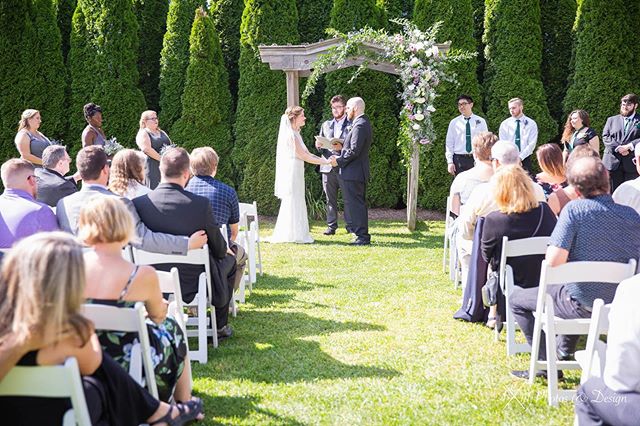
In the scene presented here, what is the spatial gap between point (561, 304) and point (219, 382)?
7.39 ft

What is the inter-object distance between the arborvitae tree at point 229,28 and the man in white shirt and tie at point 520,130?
18.4ft

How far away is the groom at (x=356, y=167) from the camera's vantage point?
10062 mm

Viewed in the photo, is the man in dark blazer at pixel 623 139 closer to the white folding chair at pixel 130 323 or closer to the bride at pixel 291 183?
the bride at pixel 291 183

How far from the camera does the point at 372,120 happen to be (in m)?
13.2

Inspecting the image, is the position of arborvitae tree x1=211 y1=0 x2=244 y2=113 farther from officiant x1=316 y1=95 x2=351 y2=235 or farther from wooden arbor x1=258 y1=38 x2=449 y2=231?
officiant x1=316 y1=95 x2=351 y2=235

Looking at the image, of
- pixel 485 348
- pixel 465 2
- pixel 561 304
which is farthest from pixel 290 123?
pixel 561 304

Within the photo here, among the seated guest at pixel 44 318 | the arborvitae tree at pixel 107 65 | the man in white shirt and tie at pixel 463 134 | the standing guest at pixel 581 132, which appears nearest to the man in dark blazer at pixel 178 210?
the seated guest at pixel 44 318

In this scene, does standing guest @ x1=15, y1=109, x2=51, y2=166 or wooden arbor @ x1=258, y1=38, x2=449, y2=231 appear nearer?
standing guest @ x1=15, y1=109, x2=51, y2=166

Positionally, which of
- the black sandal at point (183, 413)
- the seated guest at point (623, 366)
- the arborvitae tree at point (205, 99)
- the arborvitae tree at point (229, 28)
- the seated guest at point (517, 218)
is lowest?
the black sandal at point (183, 413)

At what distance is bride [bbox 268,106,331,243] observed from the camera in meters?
10.2

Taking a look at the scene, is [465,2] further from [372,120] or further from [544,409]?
[544,409]

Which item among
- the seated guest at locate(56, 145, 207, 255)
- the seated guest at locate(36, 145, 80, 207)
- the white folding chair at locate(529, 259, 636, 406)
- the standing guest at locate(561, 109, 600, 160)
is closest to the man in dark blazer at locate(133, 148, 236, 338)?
the seated guest at locate(56, 145, 207, 255)

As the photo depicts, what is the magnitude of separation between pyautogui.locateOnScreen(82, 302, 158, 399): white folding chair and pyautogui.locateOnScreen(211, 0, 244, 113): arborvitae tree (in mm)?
10970

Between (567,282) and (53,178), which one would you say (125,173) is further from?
(567,282)
